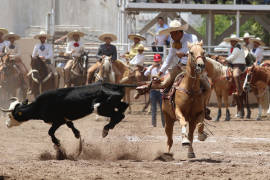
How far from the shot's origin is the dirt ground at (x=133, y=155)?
865cm

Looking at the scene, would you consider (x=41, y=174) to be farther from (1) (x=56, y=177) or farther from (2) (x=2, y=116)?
(2) (x=2, y=116)

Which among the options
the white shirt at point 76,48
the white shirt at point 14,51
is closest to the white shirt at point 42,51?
the white shirt at point 14,51

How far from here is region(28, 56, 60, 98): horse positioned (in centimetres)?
2005

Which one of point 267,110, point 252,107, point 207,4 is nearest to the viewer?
point 267,110

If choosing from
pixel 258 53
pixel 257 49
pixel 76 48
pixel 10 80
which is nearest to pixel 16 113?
pixel 10 80

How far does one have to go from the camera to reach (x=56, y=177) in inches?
324

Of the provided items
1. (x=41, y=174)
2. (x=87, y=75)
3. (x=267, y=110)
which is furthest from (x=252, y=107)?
(x=41, y=174)

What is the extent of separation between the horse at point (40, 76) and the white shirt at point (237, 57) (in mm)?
6044

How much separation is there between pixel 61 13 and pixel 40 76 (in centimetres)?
1954

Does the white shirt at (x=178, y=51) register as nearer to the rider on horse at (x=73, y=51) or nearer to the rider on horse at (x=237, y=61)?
the rider on horse at (x=237, y=61)

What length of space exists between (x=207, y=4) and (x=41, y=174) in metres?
19.3

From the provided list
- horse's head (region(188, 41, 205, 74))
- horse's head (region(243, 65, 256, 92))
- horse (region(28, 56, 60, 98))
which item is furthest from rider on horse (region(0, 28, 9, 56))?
horse's head (region(188, 41, 205, 74))

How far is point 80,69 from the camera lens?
2094cm

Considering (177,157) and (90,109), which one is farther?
(177,157)
